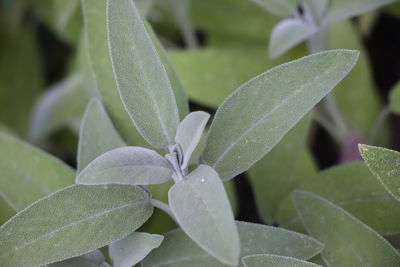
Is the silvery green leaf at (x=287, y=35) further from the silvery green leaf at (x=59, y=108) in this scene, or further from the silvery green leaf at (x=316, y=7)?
the silvery green leaf at (x=59, y=108)

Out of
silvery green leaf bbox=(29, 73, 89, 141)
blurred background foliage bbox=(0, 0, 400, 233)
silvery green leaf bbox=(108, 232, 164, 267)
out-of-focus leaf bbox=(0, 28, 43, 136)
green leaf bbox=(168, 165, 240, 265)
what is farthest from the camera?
out-of-focus leaf bbox=(0, 28, 43, 136)

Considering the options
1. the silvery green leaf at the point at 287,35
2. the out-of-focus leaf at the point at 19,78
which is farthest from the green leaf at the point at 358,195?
the out-of-focus leaf at the point at 19,78

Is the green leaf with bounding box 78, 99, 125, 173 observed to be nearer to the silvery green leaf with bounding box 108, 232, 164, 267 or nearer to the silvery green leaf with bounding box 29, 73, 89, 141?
the silvery green leaf with bounding box 108, 232, 164, 267

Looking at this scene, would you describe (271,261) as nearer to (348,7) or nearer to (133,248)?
(133,248)

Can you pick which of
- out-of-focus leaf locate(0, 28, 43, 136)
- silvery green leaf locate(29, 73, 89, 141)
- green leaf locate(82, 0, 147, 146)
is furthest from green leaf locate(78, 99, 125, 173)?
out-of-focus leaf locate(0, 28, 43, 136)

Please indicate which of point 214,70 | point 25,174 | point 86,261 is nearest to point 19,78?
point 214,70

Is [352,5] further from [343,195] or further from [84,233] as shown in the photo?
[84,233]
